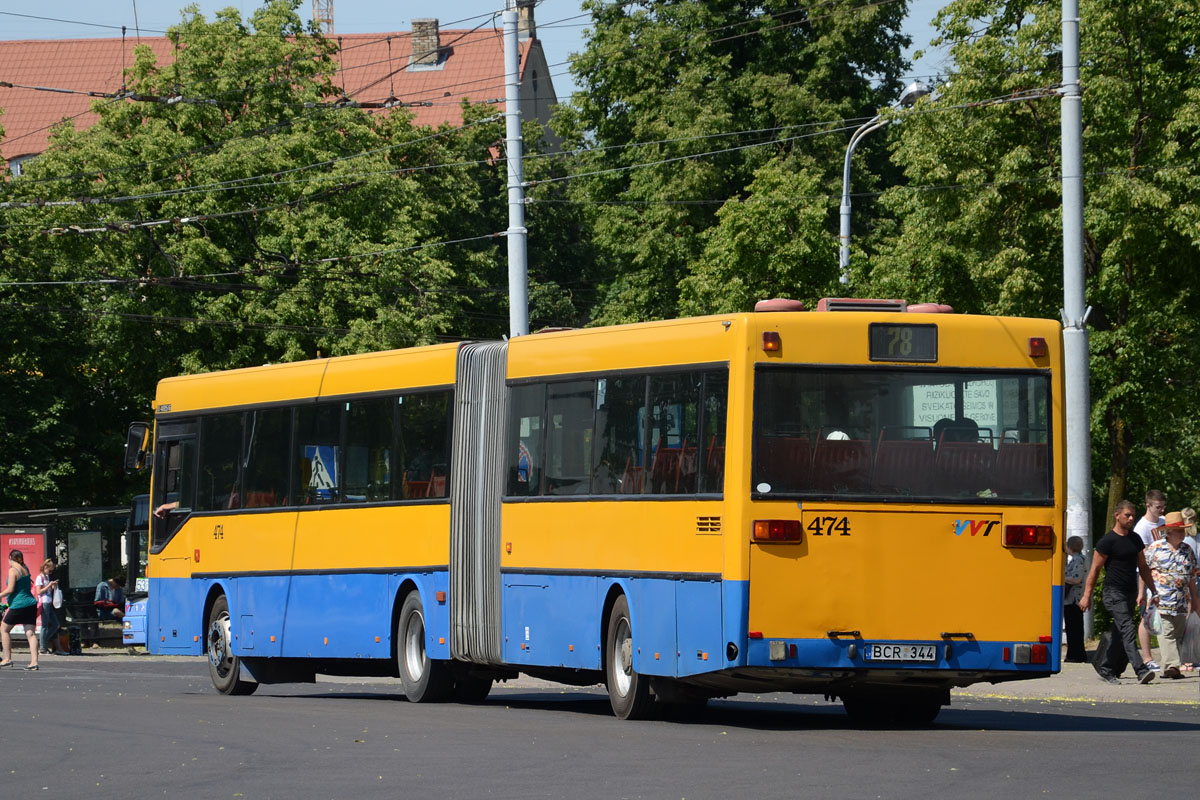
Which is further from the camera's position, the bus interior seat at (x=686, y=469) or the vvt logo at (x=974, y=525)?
the bus interior seat at (x=686, y=469)

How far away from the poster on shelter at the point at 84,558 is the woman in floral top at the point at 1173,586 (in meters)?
23.8

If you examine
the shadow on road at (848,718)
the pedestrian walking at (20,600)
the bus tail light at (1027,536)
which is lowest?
the shadow on road at (848,718)

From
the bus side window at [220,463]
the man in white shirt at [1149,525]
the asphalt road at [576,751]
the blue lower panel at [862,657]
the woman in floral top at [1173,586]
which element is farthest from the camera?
the bus side window at [220,463]

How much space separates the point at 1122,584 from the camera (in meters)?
20.1

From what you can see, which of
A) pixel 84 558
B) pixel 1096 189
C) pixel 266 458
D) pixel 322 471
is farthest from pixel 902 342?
pixel 84 558

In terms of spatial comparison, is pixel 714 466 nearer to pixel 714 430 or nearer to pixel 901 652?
pixel 714 430

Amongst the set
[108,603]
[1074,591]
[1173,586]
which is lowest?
[108,603]

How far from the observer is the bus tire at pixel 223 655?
21891 mm

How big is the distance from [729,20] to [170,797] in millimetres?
43869

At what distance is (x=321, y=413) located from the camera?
20453 millimetres

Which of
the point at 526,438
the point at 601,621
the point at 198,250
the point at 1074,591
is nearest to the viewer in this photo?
the point at 601,621

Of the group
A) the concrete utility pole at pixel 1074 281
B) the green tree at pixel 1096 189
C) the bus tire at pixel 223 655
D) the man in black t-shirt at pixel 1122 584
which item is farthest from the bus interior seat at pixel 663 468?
the green tree at pixel 1096 189

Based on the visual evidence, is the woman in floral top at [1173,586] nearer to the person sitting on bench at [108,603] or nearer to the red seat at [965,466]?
the red seat at [965,466]

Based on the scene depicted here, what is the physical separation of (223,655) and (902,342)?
383 inches
